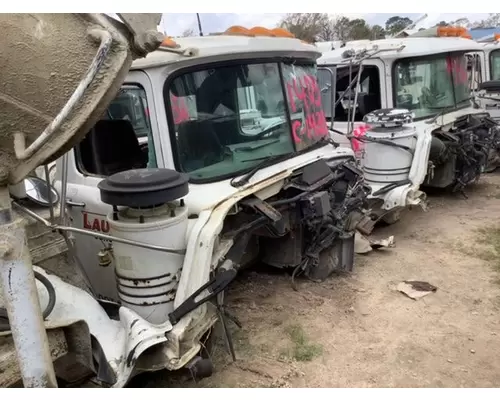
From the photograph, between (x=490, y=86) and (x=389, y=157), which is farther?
(x=490, y=86)

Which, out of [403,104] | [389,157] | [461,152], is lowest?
[461,152]

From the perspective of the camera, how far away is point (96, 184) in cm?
345

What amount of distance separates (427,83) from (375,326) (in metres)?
3.83

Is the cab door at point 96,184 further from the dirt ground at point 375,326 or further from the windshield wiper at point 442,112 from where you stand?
the windshield wiper at point 442,112

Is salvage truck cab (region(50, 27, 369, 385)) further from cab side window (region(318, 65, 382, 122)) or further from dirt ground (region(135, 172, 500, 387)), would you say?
cab side window (region(318, 65, 382, 122))

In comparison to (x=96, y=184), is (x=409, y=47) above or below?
A: above

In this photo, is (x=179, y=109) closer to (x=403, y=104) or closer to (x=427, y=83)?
(x=403, y=104)

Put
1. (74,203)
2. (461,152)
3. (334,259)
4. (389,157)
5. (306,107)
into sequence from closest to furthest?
(74,203)
(306,107)
(334,259)
(389,157)
(461,152)

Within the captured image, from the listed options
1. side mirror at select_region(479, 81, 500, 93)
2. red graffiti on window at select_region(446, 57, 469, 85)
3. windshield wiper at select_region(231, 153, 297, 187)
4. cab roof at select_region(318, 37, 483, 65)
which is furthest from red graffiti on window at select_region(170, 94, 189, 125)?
side mirror at select_region(479, 81, 500, 93)

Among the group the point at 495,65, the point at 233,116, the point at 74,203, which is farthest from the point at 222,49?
the point at 495,65

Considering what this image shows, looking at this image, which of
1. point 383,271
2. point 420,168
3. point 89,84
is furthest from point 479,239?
point 89,84

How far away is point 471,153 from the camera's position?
671 centimetres

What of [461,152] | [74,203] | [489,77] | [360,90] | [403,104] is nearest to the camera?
[74,203]

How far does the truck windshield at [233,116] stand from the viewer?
3.20m
